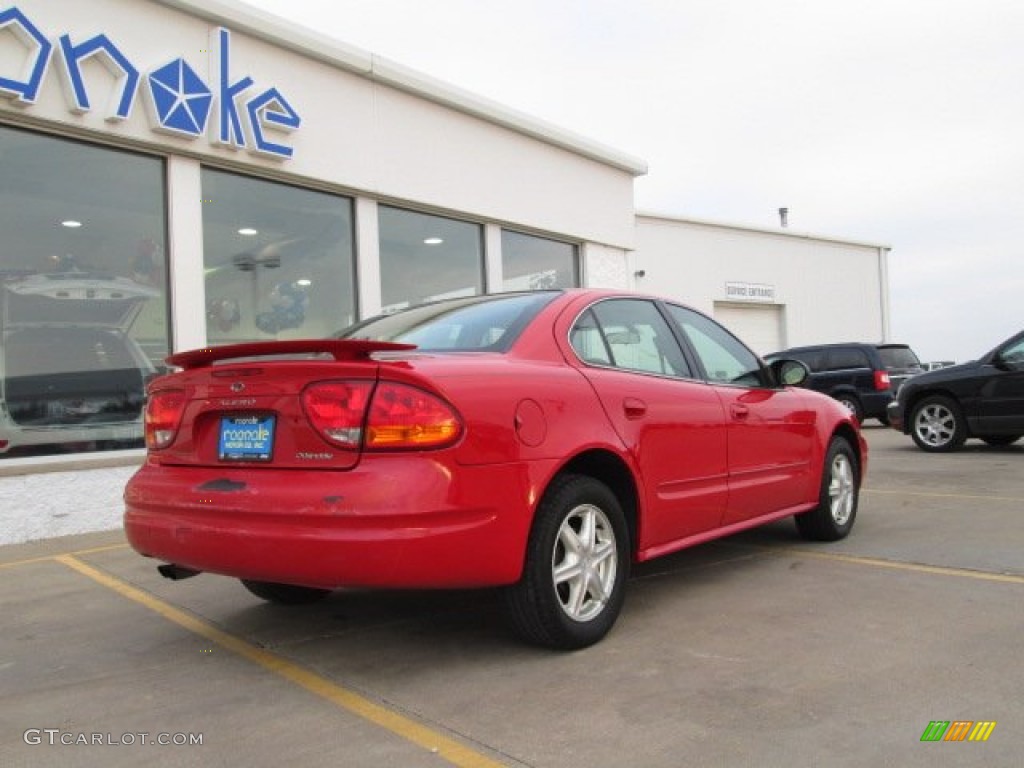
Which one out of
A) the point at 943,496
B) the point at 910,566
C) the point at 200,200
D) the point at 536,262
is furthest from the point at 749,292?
the point at 910,566

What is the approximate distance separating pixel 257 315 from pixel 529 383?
261 inches

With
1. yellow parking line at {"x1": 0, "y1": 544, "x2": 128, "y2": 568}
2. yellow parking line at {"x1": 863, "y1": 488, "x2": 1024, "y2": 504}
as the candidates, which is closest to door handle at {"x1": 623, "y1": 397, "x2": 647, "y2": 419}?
yellow parking line at {"x1": 863, "y1": 488, "x2": 1024, "y2": 504}

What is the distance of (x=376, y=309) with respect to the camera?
10109 millimetres

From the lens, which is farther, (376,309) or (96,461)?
(376,309)

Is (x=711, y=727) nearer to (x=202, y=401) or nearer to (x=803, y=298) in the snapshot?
(x=202, y=401)

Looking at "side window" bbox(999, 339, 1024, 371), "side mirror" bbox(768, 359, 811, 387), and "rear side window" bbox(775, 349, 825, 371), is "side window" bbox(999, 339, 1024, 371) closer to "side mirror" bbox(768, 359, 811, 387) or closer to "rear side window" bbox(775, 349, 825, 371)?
"rear side window" bbox(775, 349, 825, 371)

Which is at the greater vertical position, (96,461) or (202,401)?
(202,401)

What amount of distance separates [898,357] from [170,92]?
13431 millimetres

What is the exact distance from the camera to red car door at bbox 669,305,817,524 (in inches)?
170

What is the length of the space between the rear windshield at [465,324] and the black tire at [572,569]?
0.67 m

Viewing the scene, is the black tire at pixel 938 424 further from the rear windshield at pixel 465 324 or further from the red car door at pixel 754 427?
the rear windshield at pixel 465 324

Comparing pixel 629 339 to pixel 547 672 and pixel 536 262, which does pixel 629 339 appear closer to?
pixel 547 672

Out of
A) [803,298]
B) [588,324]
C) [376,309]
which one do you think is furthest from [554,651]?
[803,298]

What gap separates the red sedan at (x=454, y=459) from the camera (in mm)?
2816
